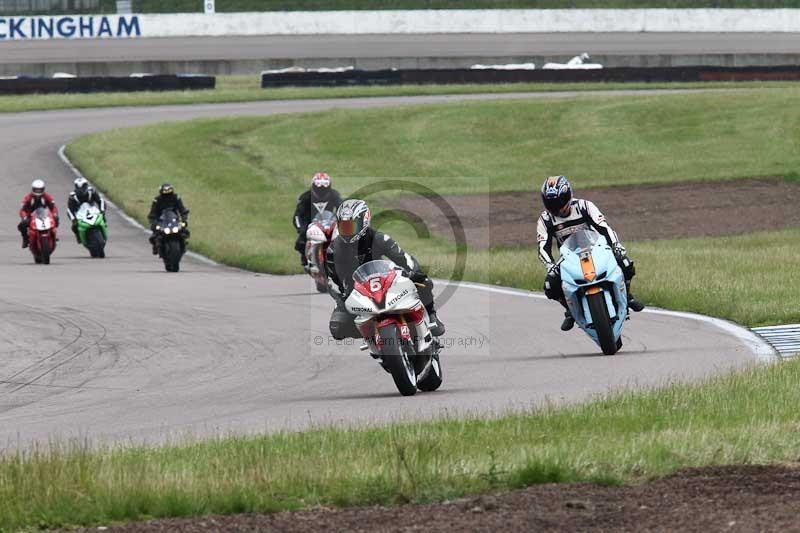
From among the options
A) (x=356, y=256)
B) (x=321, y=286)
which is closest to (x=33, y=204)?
(x=321, y=286)

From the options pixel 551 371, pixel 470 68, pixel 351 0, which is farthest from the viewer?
pixel 351 0

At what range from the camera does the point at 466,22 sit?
6244 cm

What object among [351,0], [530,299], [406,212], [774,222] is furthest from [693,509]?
[351,0]

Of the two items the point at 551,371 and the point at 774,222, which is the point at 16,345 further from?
the point at 774,222

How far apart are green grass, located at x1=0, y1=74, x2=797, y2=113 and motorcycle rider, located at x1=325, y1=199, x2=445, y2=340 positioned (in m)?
39.8

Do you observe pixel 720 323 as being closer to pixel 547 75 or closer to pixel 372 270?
pixel 372 270

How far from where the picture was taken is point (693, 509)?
6.52 metres

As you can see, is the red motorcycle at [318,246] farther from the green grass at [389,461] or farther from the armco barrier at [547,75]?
the armco barrier at [547,75]

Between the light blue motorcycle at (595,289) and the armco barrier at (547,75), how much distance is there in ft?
135

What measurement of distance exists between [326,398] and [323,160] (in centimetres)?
2971

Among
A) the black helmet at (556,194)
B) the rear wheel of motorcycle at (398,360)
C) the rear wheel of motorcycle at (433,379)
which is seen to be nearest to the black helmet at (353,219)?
the rear wheel of motorcycle at (398,360)

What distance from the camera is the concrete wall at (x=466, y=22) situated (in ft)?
203

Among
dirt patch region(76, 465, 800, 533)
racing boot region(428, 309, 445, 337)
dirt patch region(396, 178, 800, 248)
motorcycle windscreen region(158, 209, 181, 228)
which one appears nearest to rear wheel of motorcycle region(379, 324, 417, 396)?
racing boot region(428, 309, 445, 337)

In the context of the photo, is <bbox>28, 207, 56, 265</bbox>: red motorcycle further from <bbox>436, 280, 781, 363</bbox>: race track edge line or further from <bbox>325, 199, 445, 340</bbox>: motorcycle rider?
<bbox>325, 199, 445, 340</bbox>: motorcycle rider
